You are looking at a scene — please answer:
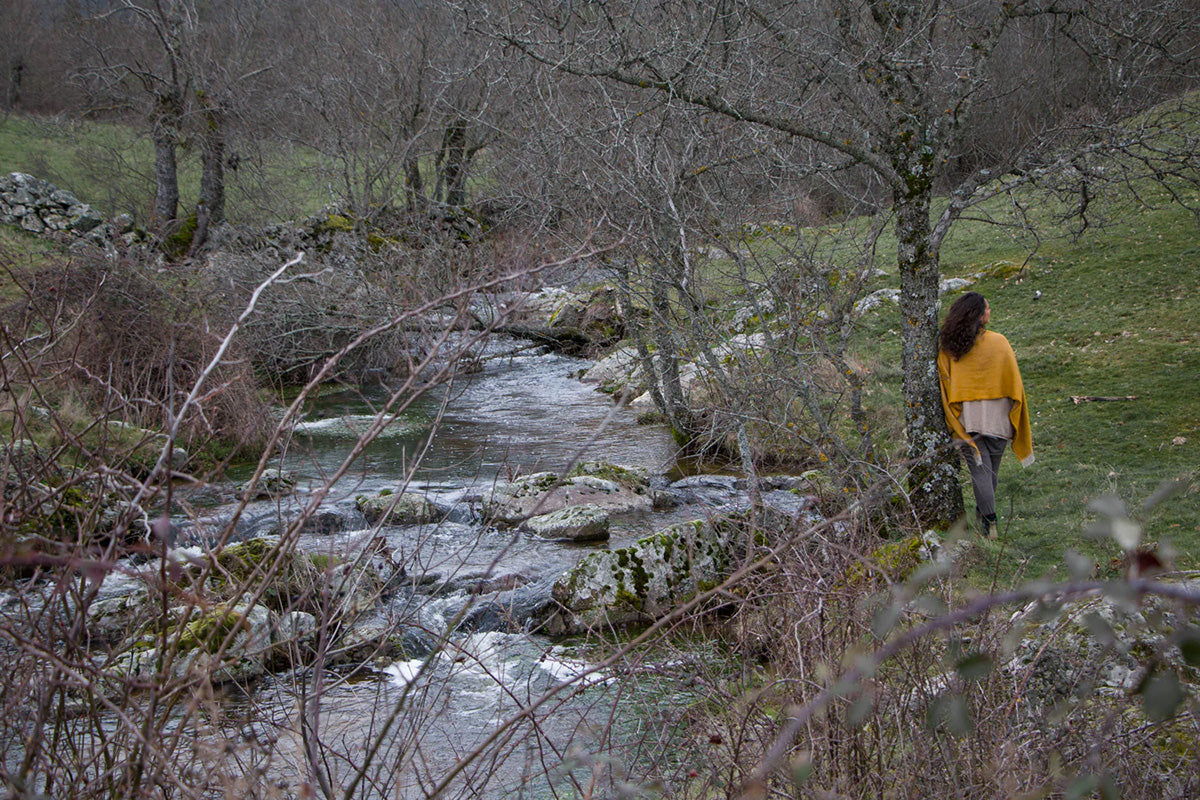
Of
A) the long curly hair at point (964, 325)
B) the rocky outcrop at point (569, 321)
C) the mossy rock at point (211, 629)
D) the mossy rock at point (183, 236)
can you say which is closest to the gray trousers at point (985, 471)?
the long curly hair at point (964, 325)

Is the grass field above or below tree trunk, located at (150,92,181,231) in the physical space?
below

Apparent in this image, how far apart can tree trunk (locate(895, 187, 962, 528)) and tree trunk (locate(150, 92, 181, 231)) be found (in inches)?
706

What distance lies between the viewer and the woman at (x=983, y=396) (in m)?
6.15

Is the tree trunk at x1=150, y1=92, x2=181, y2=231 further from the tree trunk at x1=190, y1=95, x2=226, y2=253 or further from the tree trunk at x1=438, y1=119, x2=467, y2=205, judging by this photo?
the tree trunk at x1=438, y1=119, x2=467, y2=205

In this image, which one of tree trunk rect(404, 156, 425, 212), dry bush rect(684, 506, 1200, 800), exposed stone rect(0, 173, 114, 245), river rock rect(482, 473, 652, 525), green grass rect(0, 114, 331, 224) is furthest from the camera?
exposed stone rect(0, 173, 114, 245)

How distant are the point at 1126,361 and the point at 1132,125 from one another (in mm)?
3725

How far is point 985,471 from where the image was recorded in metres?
6.22

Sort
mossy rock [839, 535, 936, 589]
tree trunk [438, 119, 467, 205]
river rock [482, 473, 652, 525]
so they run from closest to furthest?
mossy rock [839, 535, 936, 589] < river rock [482, 473, 652, 525] < tree trunk [438, 119, 467, 205]

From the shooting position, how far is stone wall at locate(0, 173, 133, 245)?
20188 mm

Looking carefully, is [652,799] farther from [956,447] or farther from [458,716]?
[956,447]

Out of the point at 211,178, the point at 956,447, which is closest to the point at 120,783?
the point at 956,447

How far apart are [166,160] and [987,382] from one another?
1999cm

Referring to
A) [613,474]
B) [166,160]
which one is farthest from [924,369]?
[166,160]

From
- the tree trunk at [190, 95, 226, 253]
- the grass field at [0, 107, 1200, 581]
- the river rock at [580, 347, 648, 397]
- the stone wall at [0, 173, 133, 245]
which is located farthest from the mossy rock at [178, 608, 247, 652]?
the stone wall at [0, 173, 133, 245]
